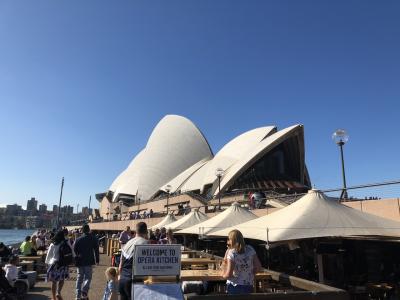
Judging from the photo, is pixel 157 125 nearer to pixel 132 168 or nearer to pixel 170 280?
pixel 132 168

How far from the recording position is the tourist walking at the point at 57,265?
7.75 meters

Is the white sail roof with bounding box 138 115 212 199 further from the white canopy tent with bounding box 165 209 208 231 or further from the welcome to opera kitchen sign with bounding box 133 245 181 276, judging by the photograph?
the welcome to opera kitchen sign with bounding box 133 245 181 276

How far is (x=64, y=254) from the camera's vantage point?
7.88 metres

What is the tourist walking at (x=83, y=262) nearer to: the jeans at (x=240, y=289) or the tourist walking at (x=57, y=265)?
the tourist walking at (x=57, y=265)

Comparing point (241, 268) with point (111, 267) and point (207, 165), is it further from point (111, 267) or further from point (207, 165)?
point (207, 165)

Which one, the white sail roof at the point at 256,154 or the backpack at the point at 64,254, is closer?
the backpack at the point at 64,254

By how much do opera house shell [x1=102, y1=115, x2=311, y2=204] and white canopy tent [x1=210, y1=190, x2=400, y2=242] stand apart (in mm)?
33316

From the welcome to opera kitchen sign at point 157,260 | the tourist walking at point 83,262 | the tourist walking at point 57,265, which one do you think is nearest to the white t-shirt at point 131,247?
the welcome to opera kitchen sign at point 157,260

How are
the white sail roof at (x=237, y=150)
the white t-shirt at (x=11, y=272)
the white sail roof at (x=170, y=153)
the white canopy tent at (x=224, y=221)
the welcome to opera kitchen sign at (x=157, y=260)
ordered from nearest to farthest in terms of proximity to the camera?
the welcome to opera kitchen sign at (x=157, y=260) < the white t-shirt at (x=11, y=272) < the white canopy tent at (x=224, y=221) < the white sail roof at (x=237, y=150) < the white sail roof at (x=170, y=153)

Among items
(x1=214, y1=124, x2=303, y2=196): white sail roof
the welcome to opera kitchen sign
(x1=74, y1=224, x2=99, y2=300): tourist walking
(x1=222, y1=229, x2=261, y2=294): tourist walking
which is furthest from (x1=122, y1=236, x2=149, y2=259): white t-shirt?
(x1=214, y1=124, x2=303, y2=196): white sail roof

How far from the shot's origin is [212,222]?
11367 millimetres

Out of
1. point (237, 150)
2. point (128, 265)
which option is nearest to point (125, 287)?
point (128, 265)

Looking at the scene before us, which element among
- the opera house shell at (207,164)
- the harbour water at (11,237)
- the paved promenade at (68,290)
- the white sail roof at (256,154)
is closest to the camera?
the paved promenade at (68,290)

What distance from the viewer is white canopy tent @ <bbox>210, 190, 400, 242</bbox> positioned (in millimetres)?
6281
